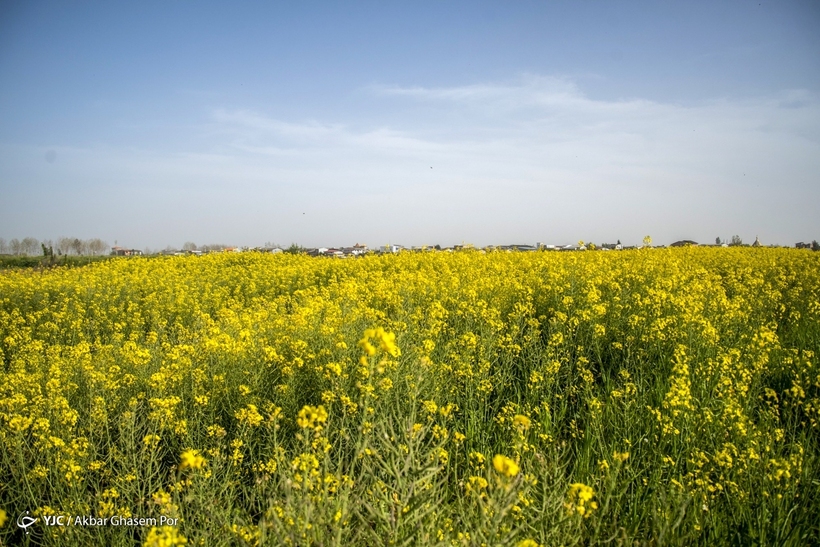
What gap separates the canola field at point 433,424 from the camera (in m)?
2.18

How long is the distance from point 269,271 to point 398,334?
6.62 meters

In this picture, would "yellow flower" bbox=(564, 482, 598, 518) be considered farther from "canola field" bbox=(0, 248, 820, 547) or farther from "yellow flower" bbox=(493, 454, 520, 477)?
"yellow flower" bbox=(493, 454, 520, 477)

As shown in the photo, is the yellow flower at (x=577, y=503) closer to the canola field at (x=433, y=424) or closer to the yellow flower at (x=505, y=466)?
the canola field at (x=433, y=424)

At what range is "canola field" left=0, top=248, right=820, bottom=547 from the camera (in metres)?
2.18

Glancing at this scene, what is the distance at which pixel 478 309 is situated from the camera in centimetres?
573

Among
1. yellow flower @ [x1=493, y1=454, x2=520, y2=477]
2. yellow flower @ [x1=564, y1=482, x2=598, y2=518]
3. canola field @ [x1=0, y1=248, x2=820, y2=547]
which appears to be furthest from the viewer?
canola field @ [x1=0, y1=248, x2=820, y2=547]

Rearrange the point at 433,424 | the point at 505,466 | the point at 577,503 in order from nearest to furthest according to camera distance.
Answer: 1. the point at 505,466
2. the point at 577,503
3. the point at 433,424

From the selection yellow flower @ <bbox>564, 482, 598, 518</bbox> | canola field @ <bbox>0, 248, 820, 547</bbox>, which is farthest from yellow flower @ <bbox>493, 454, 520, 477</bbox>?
yellow flower @ <bbox>564, 482, 598, 518</bbox>

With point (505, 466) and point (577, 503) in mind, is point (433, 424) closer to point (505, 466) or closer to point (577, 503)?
point (577, 503)

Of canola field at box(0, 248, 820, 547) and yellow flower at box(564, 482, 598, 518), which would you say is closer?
yellow flower at box(564, 482, 598, 518)

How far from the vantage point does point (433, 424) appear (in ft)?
12.4

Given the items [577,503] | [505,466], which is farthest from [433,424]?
[505,466]

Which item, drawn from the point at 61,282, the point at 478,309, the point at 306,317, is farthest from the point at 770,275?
the point at 61,282

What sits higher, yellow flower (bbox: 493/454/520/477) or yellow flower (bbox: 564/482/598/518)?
yellow flower (bbox: 493/454/520/477)
